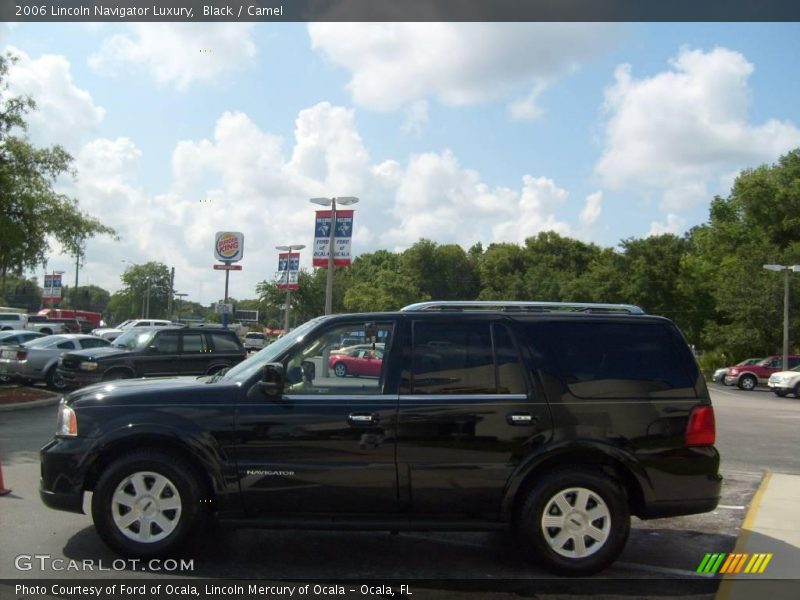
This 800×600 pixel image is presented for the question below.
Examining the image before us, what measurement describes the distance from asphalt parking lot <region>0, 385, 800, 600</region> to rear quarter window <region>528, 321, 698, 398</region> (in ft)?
4.55

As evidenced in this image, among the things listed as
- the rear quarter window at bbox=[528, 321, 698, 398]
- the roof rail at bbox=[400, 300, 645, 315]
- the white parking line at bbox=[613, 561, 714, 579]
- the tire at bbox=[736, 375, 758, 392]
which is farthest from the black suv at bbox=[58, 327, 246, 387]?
the tire at bbox=[736, 375, 758, 392]

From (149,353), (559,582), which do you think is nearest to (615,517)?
(559,582)

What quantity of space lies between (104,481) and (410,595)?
7.67ft

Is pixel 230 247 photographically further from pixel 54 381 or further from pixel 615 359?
pixel 615 359

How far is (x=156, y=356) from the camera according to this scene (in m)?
17.8

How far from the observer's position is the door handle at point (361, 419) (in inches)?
223

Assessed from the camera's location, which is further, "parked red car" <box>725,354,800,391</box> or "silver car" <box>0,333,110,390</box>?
"parked red car" <box>725,354,800,391</box>

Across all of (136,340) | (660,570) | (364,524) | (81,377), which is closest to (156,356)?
(136,340)

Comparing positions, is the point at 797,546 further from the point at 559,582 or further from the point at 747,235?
the point at 747,235

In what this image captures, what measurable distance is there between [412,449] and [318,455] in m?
0.68

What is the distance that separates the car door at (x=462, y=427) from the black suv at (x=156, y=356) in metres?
12.3

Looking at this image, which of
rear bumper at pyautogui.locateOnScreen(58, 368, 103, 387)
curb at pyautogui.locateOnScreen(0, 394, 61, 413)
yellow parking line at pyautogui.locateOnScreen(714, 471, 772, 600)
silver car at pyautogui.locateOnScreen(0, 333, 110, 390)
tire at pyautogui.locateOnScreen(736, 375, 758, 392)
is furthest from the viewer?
tire at pyautogui.locateOnScreen(736, 375, 758, 392)

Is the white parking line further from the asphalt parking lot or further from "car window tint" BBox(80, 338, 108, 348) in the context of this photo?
"car window tint" BBox(80, 338, 108, 348)

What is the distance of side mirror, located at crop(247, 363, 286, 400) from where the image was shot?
18.6 feet
